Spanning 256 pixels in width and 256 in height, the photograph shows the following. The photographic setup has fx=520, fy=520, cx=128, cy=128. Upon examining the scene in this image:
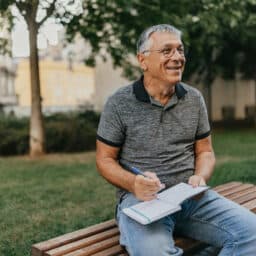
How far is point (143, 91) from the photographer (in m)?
3.48

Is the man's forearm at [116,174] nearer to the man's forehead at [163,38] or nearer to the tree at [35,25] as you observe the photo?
the man's forehead at [163,38]

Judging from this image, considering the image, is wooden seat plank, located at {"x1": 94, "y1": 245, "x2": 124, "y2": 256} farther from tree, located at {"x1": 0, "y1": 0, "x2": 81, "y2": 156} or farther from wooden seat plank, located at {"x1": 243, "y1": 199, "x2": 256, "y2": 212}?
tree, located at {"x1": 0, "y1": 0, "x2": 81, "y2": 156}

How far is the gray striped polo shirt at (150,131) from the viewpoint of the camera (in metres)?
3.39

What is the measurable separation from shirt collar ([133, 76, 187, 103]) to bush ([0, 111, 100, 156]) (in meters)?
8.18

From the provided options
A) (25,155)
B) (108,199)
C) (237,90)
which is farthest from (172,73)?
(237,90)

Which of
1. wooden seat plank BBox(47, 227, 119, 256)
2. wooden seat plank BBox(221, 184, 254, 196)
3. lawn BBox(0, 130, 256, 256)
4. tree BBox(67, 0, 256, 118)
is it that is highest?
tree BBox(67, 0, 256, 118)

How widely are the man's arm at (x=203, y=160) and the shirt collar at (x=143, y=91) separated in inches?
14.4

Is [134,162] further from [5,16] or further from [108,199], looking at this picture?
[5,16]

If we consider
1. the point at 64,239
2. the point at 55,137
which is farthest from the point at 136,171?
the point at 55,137

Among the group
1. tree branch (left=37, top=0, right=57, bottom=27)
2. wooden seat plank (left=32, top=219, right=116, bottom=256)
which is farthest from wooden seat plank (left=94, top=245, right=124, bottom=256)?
tree branch (left=37, top=0, right=57, bottom=27)

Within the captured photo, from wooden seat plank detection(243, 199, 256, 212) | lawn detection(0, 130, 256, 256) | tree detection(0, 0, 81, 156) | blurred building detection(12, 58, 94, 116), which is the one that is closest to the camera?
wooden seat plank detection(243, 199, 256, 212)

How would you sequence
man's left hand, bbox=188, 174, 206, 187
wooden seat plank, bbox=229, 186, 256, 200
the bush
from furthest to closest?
the bush → wooden seat plank, bbox=229, 186, 256, 200 → man's left hand, bbox=188, 174, 206, 187

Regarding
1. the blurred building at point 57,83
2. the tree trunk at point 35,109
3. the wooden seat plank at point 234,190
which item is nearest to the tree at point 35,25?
the tree trunk at point 35,109

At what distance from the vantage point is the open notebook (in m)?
2.97
